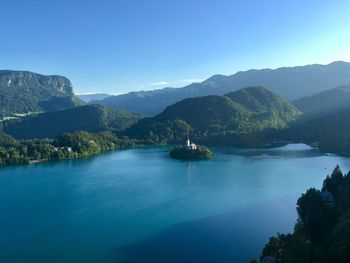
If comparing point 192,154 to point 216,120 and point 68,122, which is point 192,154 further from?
point 68,122

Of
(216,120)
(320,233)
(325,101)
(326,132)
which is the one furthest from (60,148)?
(325,101)

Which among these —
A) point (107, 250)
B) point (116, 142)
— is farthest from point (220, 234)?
point (116, 142)

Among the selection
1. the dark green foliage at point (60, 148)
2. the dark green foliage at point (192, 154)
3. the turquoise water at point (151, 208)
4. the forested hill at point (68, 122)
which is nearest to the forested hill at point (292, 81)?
the forested hill at point (68, 122)

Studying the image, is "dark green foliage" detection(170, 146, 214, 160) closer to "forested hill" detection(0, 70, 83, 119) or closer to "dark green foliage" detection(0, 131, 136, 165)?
"dark green foliage" detection(0, 131, 136, 165)

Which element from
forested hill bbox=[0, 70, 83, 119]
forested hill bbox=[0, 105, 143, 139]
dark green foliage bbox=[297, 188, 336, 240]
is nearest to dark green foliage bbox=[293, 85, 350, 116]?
forested hill bbox=[0, 105, 143, 139]

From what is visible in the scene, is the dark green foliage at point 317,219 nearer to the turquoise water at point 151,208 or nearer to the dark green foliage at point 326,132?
the turquoise water at point 151,208

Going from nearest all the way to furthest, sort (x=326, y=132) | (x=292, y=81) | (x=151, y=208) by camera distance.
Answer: (x=151, y=208), (x=326, y=132), (x=292, y=81)
